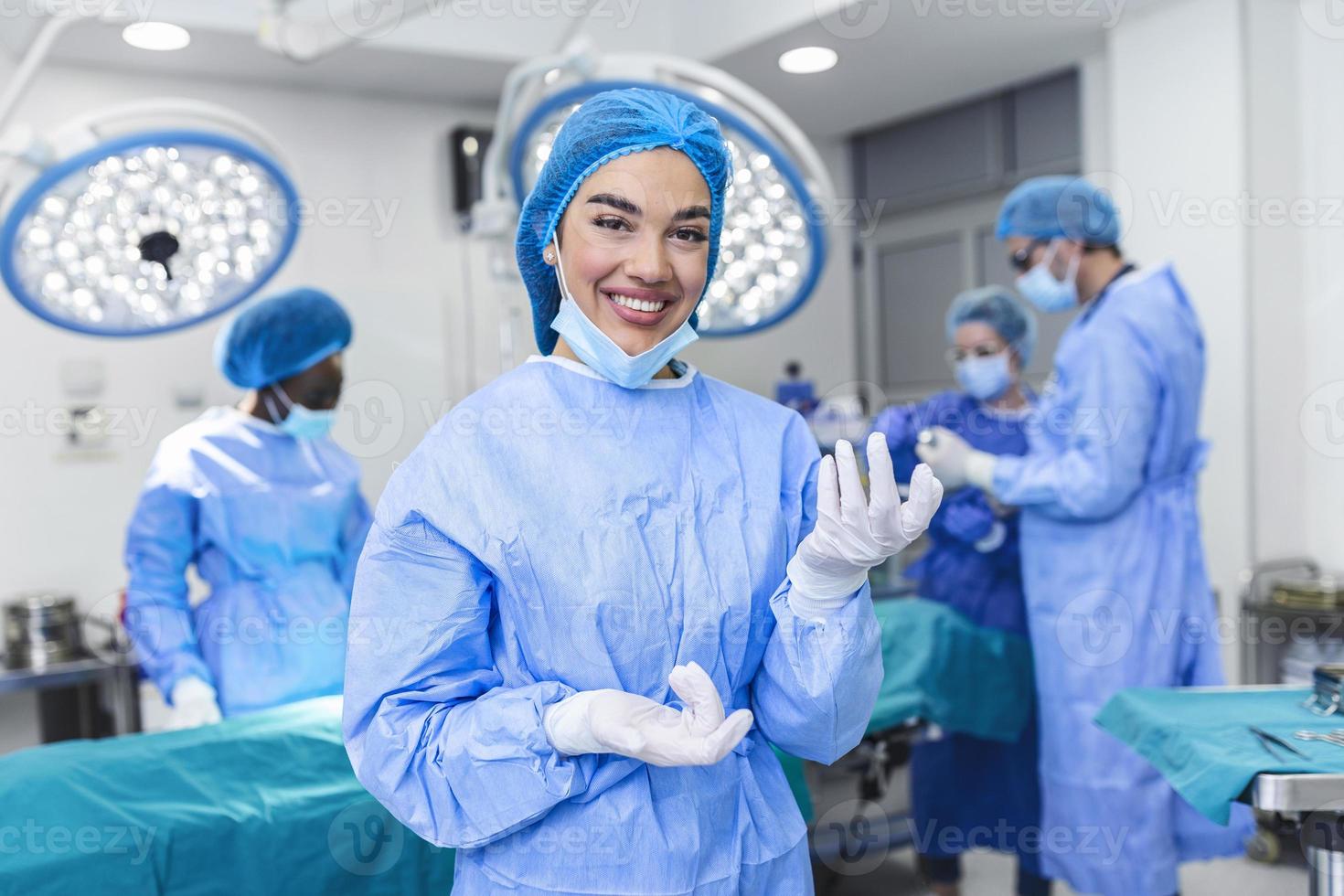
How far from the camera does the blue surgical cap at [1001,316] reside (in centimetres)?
285

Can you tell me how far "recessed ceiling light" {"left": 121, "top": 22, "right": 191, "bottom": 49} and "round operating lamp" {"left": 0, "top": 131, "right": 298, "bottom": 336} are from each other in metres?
1.45

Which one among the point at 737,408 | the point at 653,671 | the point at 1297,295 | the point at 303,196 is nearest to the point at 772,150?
the point at 737,408

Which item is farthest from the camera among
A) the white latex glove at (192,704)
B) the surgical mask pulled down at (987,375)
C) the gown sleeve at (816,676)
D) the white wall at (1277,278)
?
the white wall at (1277,278)

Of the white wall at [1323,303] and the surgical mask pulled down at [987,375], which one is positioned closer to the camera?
the surgical mask pulled down at [987,375]

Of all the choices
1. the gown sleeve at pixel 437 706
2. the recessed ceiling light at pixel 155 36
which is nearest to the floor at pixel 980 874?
the gown sleeve at pixel 437 706

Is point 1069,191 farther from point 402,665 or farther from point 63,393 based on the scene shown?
point 63,393

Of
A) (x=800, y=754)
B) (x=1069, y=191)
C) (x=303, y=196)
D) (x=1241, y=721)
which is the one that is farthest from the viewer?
(x=303, y=196)

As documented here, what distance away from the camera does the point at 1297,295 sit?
3.17 metres

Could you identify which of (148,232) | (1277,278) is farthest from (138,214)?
(1277,278)

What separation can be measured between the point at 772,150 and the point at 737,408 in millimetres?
624

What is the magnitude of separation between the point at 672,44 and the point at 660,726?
10.9ft

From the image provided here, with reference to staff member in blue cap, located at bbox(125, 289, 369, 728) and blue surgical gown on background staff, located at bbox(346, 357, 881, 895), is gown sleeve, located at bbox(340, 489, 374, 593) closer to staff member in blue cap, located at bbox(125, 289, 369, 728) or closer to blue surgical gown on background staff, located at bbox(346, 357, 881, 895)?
staff member in blue cap, located at bbox(125, 289, 369, 728)

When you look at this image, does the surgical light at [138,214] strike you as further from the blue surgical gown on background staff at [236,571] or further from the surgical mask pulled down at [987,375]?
the surgical mask pulled down at [987,375]

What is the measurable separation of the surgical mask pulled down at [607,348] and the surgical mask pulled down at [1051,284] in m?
1.61
